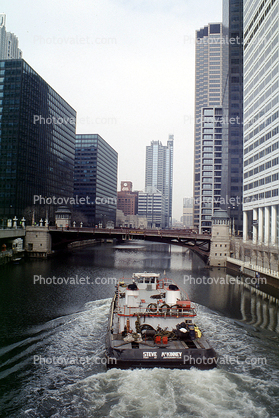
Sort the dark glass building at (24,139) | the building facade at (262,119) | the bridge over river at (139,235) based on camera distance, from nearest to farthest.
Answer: the building facade at (262,119) → the bridge over river at (139,235) → the dark glass building at (24,139)

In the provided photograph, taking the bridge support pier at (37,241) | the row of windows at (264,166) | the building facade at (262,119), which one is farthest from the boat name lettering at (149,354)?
the bridge support pier at (37,241)

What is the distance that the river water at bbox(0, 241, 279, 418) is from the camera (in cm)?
1555

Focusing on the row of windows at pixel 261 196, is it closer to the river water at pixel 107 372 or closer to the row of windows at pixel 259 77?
the row of windows at pixel 259 77

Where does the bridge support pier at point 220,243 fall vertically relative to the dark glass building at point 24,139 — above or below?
below

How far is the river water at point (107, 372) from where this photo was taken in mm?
15547

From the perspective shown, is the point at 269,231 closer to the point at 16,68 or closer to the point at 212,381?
the point at 212,381

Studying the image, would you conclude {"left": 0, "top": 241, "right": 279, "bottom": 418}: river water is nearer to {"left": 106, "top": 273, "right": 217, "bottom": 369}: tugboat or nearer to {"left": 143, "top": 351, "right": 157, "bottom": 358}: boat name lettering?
{"left": 106, "top": 273, "right": 217, "bottom": 369}: tugboat

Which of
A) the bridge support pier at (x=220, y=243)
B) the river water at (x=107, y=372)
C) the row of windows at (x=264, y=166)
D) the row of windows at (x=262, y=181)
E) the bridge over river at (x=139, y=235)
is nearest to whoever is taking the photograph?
the river water at (x=107, y=372)

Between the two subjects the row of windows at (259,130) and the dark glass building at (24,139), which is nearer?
the row of windows at (259,130)

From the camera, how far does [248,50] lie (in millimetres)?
81938

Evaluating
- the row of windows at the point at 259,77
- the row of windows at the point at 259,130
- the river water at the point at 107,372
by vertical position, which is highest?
the row of windows at the point at 259,77

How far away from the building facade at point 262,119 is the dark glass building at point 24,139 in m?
72.1

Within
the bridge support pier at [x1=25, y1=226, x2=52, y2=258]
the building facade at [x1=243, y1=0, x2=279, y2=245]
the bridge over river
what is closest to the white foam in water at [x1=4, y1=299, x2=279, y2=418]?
the building facade at [x1=243, y1=0, x2=279, y2=245]

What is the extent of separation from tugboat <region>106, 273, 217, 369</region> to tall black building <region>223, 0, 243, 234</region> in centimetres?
10160
